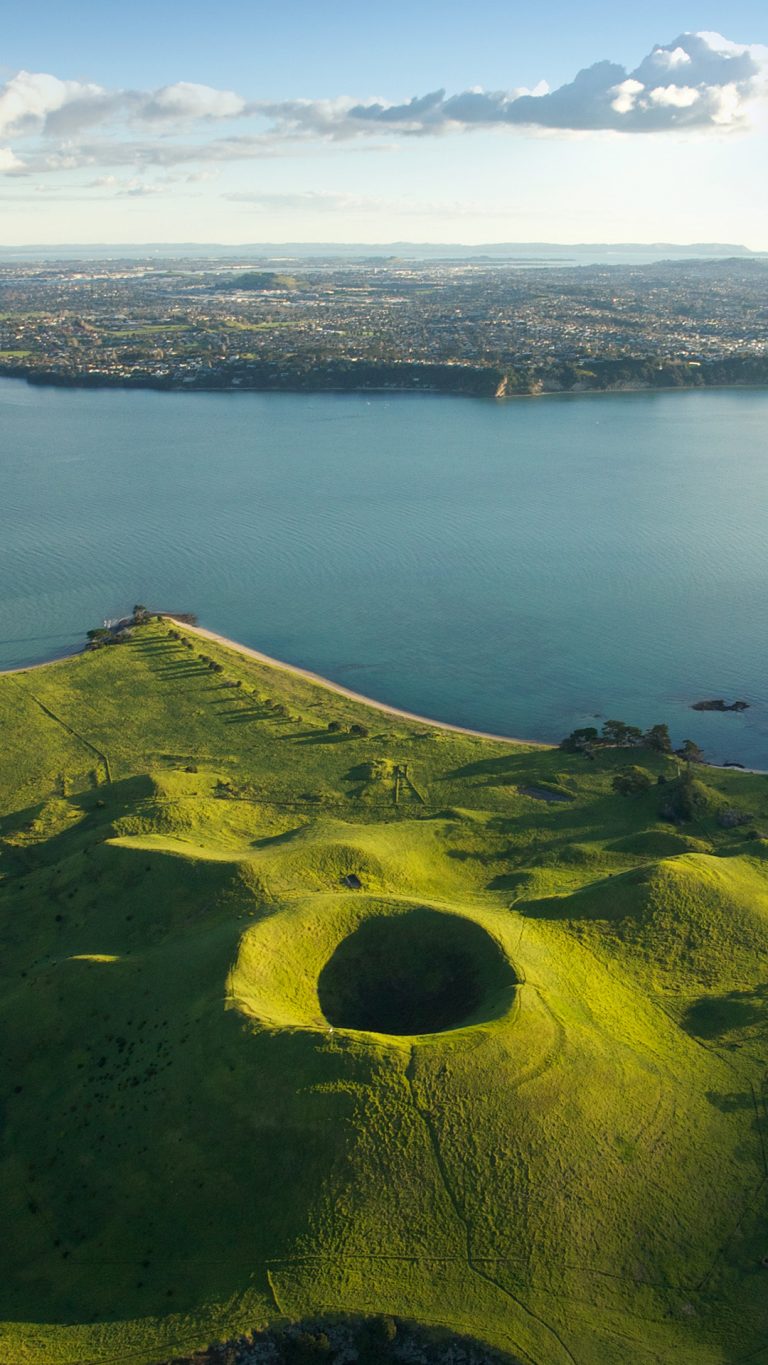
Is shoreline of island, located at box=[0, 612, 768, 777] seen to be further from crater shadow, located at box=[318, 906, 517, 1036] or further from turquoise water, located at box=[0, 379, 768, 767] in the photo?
crater shadow, located at box=[318, 906, 517, 1036]

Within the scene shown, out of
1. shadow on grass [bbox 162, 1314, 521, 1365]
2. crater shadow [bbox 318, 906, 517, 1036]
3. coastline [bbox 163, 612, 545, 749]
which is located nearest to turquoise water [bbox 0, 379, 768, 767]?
coastline [bbox 163, 612, 545, 749]

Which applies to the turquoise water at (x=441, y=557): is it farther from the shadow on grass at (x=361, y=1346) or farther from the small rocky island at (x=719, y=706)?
the shadow on grass at (x=361, y=1346)

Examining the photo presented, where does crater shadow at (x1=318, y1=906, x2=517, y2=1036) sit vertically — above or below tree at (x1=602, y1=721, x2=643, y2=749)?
above

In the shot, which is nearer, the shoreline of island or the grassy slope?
the grassy slope

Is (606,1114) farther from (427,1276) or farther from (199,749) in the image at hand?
(199,749)

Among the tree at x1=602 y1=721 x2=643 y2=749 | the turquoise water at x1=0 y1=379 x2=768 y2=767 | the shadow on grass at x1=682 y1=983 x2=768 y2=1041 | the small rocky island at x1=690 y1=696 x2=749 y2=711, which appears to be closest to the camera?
the shadow on grass at x1=682 y1=983 x2=768 y2=1041

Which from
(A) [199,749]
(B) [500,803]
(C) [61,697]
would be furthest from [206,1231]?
(C) [61,697]

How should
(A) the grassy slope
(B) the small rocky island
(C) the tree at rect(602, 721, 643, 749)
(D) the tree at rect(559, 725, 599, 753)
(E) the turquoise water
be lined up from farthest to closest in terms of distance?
(E) the turquoise water → (B) the small rocky island → (C) the tree at rect(602, 721, 643, 749) → (D) the tree at rect(559, 725, 599, 753) → (A) the grassy slope

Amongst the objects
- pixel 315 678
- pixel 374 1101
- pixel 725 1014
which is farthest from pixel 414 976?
pixel 315 678

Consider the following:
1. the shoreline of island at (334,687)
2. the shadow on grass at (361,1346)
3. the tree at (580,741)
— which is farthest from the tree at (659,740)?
the shadow on grass at (361,1346)

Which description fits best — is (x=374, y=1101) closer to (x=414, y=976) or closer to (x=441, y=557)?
(x=414, y=976)
